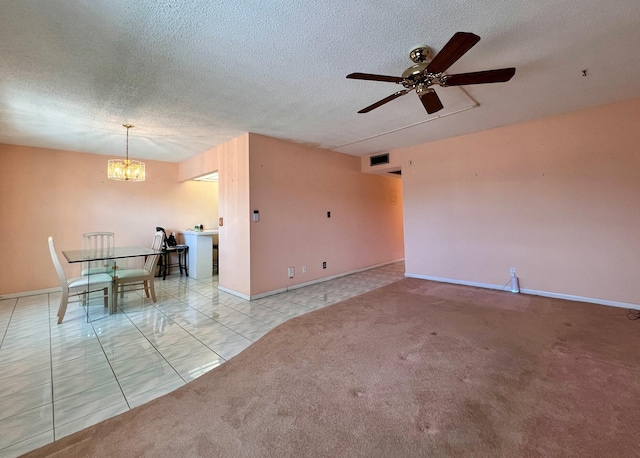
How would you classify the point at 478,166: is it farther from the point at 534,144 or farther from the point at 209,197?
the point at 209,197

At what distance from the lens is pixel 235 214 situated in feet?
13.2

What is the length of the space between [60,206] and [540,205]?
7.73 metres

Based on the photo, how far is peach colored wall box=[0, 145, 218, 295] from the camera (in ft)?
13.4

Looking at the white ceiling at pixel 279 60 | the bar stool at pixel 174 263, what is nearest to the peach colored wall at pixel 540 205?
the white ceiling at pixel 279 60

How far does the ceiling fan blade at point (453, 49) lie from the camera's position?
4.90 feet

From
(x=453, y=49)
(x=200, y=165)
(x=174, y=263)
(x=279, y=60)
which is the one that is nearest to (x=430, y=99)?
(x=453, y=49)

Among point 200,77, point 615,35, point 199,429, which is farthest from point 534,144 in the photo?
point 199,429

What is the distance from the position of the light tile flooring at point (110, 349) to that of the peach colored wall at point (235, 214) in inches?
12.8

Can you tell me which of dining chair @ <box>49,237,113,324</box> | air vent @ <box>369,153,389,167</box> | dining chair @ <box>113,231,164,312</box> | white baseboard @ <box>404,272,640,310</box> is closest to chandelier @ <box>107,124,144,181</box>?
dining chair @ <box>49,237,113,324</box>

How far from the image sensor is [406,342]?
2.40 metres

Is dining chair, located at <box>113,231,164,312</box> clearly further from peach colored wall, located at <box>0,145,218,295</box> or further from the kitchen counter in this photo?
peach colored wall, located at <box>0,145,218,295</box>

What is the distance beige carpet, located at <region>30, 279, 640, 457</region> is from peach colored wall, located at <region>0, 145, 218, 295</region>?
4.38 meters

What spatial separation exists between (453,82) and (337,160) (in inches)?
130

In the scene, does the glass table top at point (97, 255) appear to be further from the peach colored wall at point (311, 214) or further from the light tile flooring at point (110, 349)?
the peach colored wall at point (311, 214)
